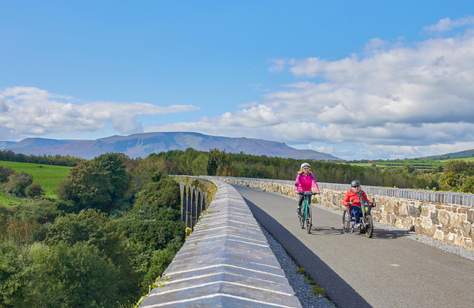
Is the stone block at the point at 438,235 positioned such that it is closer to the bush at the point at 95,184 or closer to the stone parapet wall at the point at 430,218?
the stone parapet wall at the point at 430,218

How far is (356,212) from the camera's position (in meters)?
13.5

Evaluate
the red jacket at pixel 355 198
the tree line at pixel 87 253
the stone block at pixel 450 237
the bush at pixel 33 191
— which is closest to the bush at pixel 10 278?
the tree line at pixel 87 253

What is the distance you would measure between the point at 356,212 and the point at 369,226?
2.54 feet

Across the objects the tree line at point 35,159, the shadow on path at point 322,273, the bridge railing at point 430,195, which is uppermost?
the tree line at point 35,159

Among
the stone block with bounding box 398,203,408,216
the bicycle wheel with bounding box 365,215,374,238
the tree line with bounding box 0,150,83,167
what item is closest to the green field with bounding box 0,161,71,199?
the tree line with bounding box 0,150,83,167

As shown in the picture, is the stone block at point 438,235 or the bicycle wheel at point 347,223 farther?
the bicycle wheel at point 347,223

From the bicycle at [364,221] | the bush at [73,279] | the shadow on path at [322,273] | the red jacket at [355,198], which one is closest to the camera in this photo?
the shadow on path at [322,273]

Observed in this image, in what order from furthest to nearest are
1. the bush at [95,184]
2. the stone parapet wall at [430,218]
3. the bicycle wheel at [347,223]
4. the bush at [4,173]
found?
the bush at [4,173] → the bush at [95,184] → the bicycle wheel at [347,223] → the stone parapet wall at [430,218]

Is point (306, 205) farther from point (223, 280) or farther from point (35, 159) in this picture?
point (35, 159)

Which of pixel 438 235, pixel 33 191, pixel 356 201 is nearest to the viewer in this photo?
pixel 438 235

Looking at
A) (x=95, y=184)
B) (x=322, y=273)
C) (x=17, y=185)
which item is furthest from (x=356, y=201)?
(x=17, y=185)

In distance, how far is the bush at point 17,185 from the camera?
10650cm

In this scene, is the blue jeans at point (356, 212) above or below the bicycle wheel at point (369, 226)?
above

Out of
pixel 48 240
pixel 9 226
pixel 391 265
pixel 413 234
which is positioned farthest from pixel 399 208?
pixel 9 226
